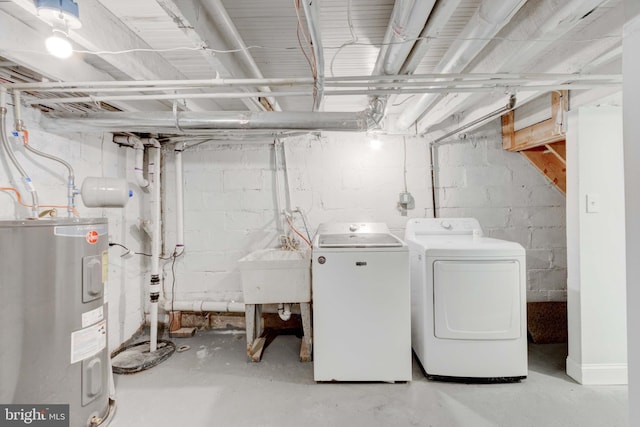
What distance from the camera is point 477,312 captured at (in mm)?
1893

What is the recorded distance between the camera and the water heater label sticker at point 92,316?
1.46 metres

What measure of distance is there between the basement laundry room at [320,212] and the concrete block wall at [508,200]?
0.07 ft

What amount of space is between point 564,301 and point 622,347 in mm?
795

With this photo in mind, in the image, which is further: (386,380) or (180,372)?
(180,372)

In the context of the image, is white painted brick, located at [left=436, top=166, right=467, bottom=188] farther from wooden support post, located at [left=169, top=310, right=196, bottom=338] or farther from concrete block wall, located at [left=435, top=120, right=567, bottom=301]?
wooden support post, located at [left=169, top=310, right=196, bottom=338]

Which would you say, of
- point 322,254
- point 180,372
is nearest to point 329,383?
point 322,254

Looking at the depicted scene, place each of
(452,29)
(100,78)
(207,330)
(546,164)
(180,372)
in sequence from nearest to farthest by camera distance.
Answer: (452,29), (100,78), (180,372), (546,164), (207,330)

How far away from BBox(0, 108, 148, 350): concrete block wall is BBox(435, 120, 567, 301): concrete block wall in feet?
9.47

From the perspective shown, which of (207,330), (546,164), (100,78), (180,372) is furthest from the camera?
(207,330)

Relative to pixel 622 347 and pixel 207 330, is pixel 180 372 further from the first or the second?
pixel 622 347

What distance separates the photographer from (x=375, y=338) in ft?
6.24

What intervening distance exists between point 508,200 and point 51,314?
3.44 m

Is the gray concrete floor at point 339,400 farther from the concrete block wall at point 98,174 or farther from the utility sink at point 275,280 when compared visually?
the concrete block wall at point 98,174

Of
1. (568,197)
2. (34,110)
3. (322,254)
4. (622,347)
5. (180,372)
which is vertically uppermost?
(34,110)
